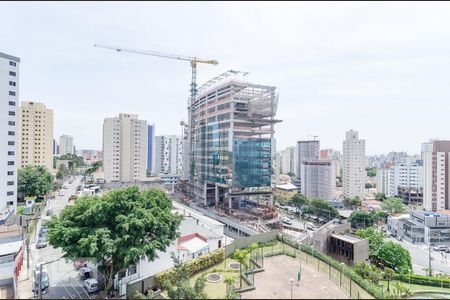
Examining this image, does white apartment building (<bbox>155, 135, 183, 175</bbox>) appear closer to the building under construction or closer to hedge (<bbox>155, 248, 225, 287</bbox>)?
the building under construction

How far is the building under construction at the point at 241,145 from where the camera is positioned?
141 ft

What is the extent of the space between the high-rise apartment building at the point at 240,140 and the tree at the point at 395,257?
18557 millimetres

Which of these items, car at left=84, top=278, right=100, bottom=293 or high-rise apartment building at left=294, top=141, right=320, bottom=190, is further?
high-rise apartment building at left=294, top=141, right=320, bottom=190

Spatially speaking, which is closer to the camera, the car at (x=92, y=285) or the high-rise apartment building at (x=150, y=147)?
the car at (x=92, y=285)

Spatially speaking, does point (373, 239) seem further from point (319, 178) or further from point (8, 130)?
point (8, 130)

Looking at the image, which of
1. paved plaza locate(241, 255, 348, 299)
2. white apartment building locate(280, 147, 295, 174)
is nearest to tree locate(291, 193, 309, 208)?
paved plaza locate(241, 255, 348, 299)

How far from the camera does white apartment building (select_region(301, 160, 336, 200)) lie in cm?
7175

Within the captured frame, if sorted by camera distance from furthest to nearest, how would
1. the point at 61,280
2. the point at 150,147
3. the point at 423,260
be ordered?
the point at 150,147
the point at 423,260
the point at 61,280

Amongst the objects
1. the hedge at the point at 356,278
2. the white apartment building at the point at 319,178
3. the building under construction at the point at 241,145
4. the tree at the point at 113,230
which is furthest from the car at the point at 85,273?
the white apartment building at the point at 319,178

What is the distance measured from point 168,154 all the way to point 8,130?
6982cm

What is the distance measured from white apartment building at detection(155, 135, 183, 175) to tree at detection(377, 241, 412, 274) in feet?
266

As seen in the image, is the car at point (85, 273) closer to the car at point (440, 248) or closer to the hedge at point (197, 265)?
the hedge at point (197, 265)

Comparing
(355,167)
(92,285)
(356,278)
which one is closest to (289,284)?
(356,278)

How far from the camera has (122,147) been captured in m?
69.4
